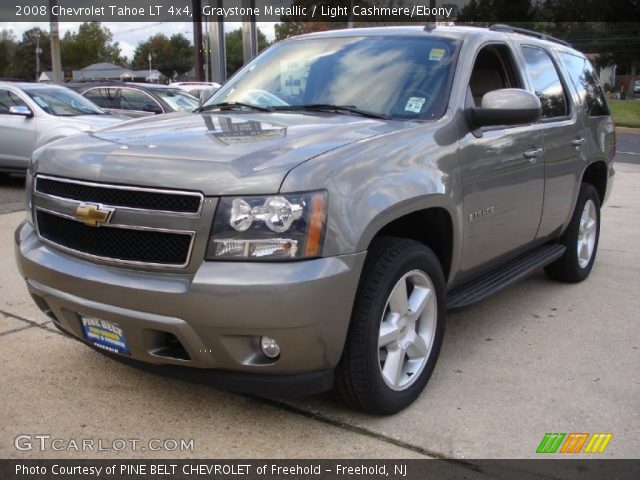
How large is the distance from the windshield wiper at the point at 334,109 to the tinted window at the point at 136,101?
1073 centimetres

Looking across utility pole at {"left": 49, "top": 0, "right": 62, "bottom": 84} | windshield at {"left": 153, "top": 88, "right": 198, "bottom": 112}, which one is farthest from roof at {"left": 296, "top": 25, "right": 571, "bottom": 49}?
utility pole at {"left": 49, "top": 0, "right": 62, "bottom": 84}

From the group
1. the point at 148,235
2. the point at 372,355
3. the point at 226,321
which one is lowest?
the point at 372,355

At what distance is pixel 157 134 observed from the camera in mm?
3270

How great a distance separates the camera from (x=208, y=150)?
Answer: 9.59 ft

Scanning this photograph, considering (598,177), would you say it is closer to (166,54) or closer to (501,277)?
(501,277)

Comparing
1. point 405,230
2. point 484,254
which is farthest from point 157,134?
point 484,254

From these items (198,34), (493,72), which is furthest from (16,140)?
(198,34)

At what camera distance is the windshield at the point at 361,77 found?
3.75 m

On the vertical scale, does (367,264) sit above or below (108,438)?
above

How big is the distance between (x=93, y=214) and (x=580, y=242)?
13.4 ft

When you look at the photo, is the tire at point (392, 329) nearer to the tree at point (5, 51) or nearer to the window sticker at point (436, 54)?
the window sticker at point (436, 54)

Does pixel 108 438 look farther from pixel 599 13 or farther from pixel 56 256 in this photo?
pixel 599 13
